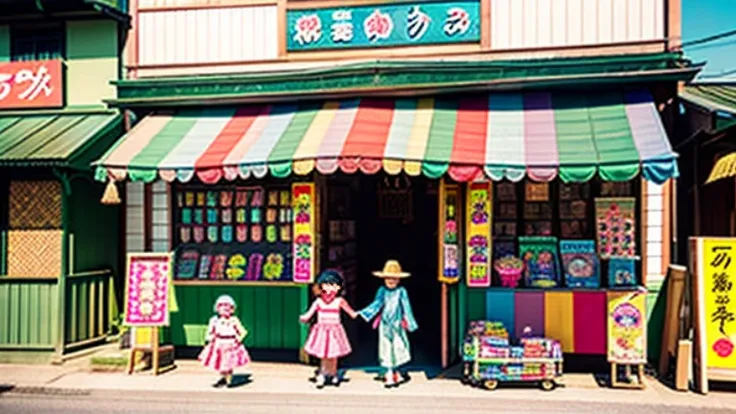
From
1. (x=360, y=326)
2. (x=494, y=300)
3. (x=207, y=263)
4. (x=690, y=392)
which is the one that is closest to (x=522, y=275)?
(x=494, y=300)

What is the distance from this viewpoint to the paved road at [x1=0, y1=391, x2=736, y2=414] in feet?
24.5

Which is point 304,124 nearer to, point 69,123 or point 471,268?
point 471,268

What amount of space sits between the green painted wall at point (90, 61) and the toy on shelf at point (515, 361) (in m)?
7.28

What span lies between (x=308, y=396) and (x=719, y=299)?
5280mm

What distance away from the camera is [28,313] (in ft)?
32.1

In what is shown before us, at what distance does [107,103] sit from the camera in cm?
1027

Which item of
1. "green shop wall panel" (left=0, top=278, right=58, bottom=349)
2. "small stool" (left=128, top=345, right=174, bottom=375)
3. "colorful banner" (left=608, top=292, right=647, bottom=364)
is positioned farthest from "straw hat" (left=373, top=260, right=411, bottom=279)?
"green shop wall panel" (left=0, top=278, right=58, bottom=349)

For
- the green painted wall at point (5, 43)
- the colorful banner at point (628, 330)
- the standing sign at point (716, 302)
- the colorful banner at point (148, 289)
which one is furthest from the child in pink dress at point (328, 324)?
the green painted wall at point (5, 43)

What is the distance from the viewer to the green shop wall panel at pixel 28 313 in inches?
Answer: 383

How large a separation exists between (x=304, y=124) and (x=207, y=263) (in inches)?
106

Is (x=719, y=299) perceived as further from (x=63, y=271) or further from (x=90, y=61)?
(x=90, y=61)

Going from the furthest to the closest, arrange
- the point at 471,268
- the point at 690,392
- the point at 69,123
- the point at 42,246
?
the point at 69,123, the point at 42,246, the point at 471,268, the point at 690,392

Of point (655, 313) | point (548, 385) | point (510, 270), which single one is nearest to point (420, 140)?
point (510, 270)

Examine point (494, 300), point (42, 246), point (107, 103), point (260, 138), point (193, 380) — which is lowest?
point (193, 380)
